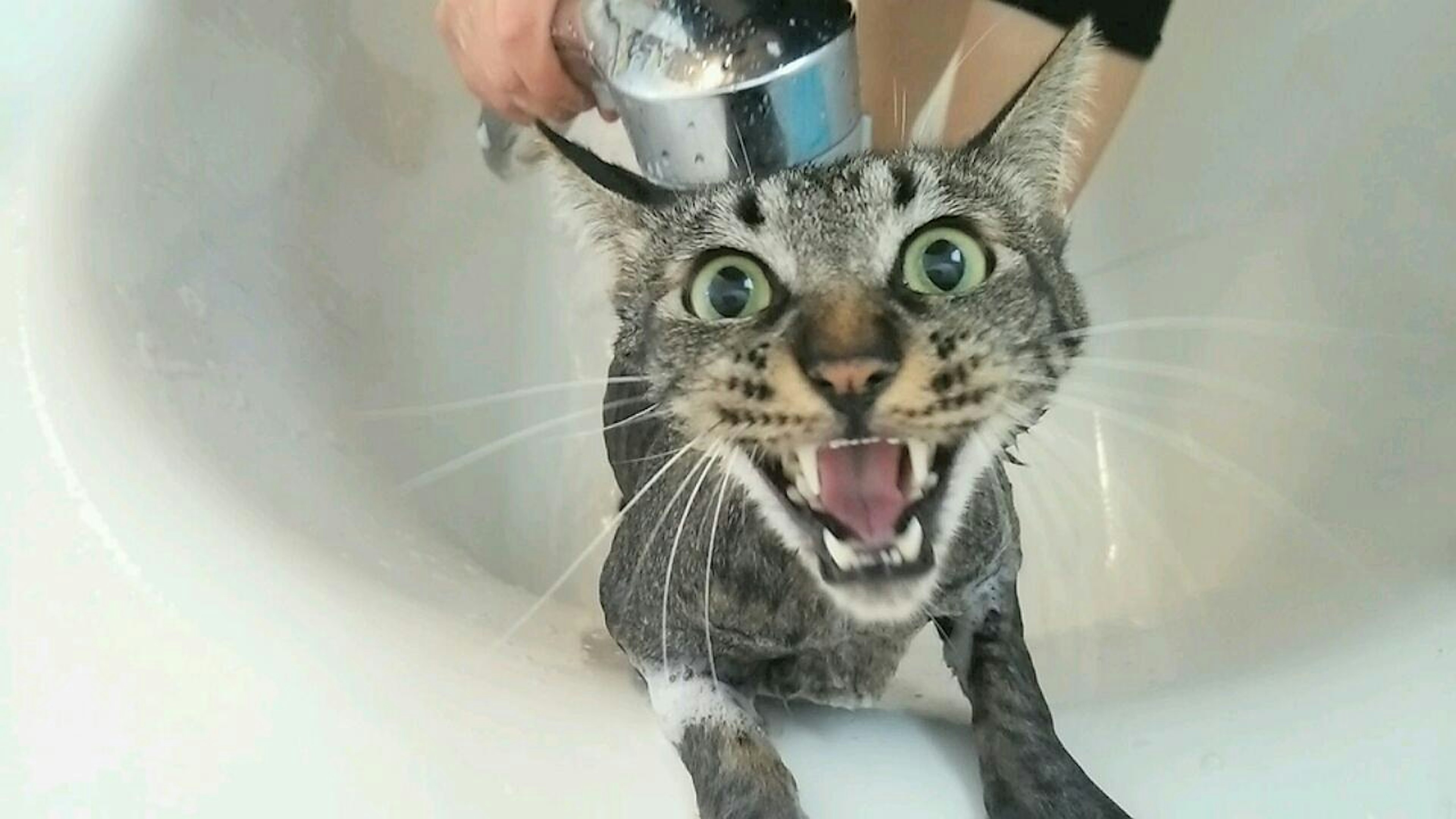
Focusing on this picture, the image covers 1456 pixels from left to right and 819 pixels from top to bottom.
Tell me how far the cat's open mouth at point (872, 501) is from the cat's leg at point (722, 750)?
10cm

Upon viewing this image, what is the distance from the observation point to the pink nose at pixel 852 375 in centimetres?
47

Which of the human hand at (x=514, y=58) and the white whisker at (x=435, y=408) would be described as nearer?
the human hand at (x=514, y=58)

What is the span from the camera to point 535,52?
26.2 inches

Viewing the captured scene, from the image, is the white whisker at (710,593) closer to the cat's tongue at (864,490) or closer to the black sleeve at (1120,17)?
the cat's tongue at (864,490)

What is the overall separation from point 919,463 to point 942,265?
88 mm

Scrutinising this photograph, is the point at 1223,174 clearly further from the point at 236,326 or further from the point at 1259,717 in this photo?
the point at 236,326

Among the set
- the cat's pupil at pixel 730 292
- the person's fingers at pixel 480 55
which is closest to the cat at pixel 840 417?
the cat's pupil at pixel 730 292

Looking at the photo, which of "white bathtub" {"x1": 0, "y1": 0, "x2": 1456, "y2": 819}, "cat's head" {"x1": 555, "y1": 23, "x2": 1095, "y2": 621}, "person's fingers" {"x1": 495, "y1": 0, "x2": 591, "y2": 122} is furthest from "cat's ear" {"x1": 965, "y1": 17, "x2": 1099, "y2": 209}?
"person's fingers" {"x1": 495, "y1": 0, "x2": 591, "y2": 122}

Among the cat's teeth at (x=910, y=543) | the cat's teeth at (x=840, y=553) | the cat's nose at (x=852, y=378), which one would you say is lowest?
the cat's teeth at (x=840, y=553)

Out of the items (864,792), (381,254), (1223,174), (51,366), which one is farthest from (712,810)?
(1223,174)

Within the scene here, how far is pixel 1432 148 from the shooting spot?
82 centimetres

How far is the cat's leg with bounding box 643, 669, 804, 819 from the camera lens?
522mm

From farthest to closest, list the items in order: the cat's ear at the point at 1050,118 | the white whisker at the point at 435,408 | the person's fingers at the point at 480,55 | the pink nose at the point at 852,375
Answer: the white whisker at the point at 435,408, the person's fingers at the point at 480,55, the cat's ear at the point at 1050,118, the pink nose at the point at 852,375

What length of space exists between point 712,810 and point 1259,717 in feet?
0.80
